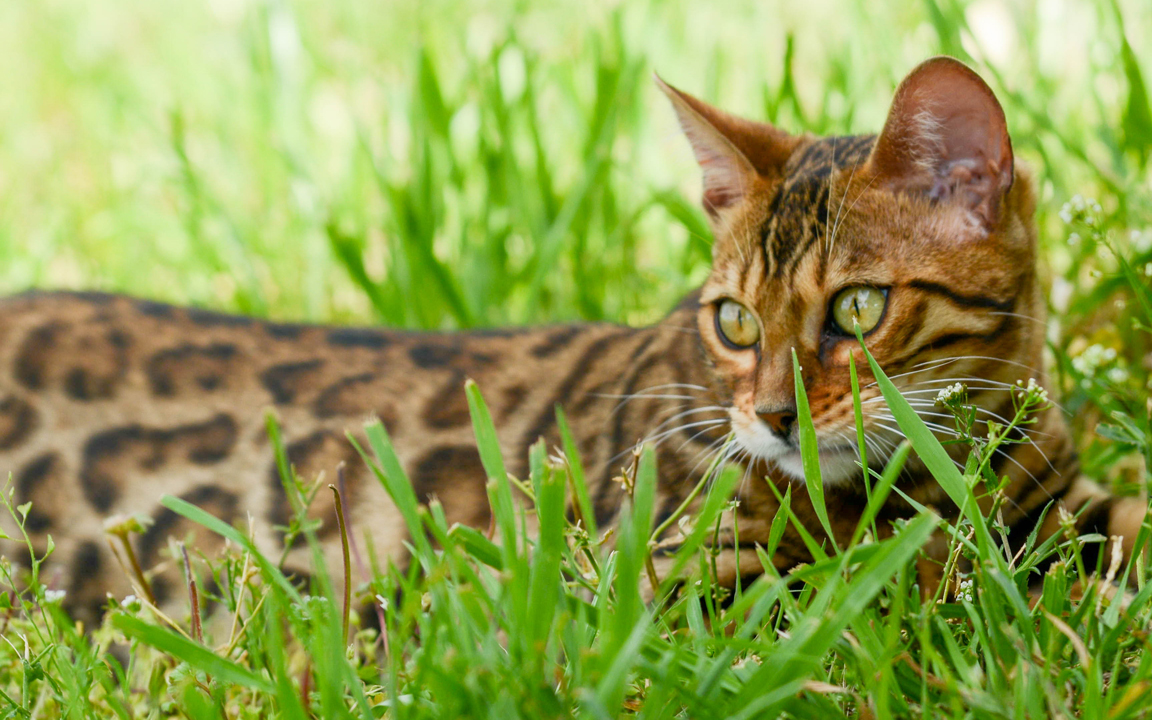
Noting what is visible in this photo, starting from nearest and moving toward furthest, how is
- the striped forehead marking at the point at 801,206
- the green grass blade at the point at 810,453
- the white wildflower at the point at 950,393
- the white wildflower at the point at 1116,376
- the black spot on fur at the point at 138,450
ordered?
the green grass blade at the point at 810,453
the white wildflower at the point at 950,393
the striped forehead marking at the point at 801,206
the white wildflower at the point at 1116,376
the black spot on fur at the point at 138,450

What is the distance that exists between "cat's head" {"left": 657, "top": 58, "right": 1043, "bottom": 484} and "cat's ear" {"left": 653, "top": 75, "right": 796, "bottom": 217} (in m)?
0.15

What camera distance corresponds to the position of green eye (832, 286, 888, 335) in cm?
196

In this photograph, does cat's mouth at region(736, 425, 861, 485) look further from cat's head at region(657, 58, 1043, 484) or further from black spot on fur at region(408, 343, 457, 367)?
black spot on fur at region(408, 343, 457, 367)

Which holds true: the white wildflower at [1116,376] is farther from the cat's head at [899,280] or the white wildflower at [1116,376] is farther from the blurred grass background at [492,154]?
the blurred grass background at [492,154]

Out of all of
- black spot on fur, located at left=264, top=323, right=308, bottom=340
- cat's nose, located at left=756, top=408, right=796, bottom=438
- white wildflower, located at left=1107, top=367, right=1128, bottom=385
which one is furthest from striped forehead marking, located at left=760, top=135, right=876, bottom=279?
black spot on fur, located at left=264, top=323, right=308, bottom=340

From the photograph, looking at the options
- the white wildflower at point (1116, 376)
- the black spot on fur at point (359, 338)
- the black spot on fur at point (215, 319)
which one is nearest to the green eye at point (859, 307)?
the white wildflower at point (1116, 376)

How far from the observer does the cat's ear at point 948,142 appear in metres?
1.93

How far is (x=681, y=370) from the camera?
2441 millimetres

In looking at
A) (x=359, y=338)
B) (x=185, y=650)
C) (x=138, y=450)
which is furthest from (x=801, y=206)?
(x=138, y=450)

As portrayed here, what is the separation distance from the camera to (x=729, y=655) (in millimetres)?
1297

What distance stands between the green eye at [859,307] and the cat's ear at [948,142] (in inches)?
9.4

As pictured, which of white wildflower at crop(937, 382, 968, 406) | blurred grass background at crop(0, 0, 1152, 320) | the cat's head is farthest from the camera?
blurred grass background at crop(0, 0, 1152, 320)

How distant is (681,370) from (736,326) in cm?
28

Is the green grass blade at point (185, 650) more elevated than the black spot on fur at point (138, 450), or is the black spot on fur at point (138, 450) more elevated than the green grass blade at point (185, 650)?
the green grass blade at point (185, 650)
